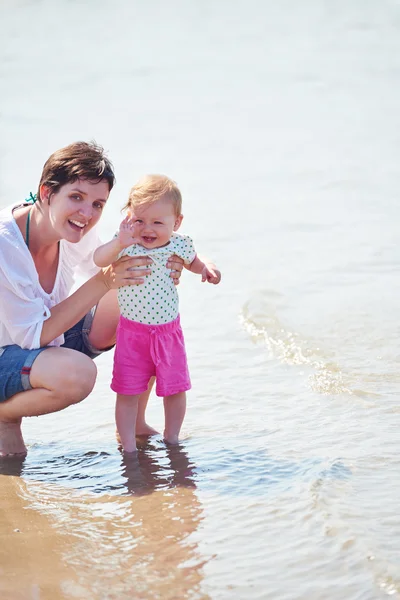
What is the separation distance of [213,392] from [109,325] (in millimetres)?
887

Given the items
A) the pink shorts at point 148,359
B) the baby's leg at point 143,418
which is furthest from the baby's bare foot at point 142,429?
the pink shorts at point 148,359

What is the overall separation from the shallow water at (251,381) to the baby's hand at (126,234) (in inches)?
35.5

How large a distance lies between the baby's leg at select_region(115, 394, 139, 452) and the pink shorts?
6cm

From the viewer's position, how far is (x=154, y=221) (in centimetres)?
356

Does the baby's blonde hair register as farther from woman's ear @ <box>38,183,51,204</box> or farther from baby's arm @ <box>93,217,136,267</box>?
woman's ear @ <box>38,183,51,204</box>

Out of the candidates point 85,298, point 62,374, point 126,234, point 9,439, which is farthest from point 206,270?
point 9,439

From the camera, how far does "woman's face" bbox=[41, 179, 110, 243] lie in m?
3.57

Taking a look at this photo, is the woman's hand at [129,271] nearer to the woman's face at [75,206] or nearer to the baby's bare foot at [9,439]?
the woman's face at [75,206]

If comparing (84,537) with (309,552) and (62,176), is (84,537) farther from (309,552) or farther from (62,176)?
(62,176)

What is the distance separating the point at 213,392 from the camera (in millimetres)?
4680

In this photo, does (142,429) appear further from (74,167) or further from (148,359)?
(74,167)

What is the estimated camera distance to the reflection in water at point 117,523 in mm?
2572

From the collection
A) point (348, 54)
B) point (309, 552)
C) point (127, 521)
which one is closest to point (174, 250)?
point (127, 521)

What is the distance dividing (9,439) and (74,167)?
1210mm
